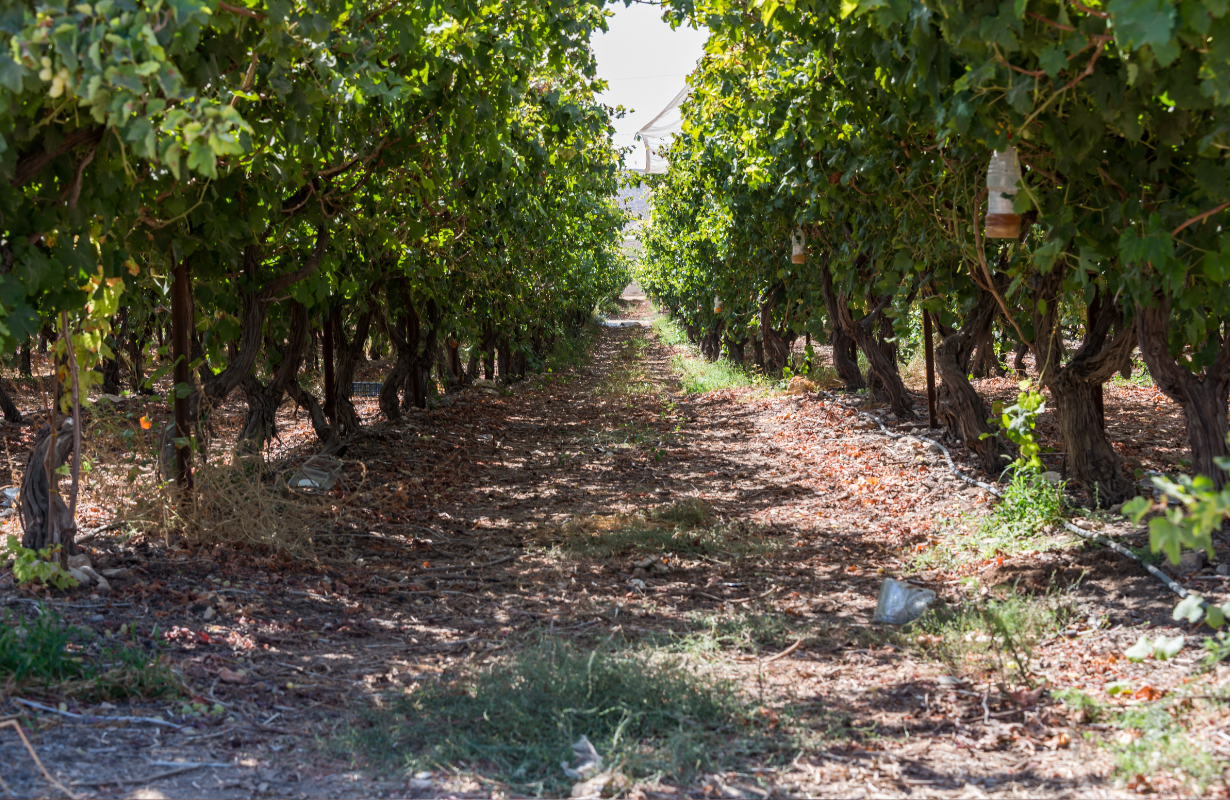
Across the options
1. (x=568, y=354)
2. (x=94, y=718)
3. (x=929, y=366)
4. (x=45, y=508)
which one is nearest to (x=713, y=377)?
(x=568, y=354)

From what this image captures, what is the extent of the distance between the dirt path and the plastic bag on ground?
112 mm

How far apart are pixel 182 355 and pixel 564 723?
3802 millimetres

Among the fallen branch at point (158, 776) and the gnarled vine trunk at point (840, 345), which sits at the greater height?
the gnarled vine trunk at point (840, 345)

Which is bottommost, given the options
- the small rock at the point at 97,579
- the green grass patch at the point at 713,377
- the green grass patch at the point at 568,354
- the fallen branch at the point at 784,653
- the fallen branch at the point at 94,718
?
the fallen branch at the point at 784,653

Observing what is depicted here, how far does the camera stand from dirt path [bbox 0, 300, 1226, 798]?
2900 mm

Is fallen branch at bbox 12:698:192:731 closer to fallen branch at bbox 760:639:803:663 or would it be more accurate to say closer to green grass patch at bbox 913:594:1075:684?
fallen branch at bbox 760:639:803:663

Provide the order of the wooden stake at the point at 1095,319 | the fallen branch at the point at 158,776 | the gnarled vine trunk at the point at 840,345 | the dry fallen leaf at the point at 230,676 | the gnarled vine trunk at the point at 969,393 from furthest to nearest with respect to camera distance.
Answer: the gnarled vine trunk at the point at 840,345
the gnarled vine trunk at the point at 969,393
the wooden stake at the point at 1095,319
the dry fallen leaf at the point at 230,676
the fallen branch at the point at 158,776

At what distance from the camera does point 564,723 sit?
10.3 feet

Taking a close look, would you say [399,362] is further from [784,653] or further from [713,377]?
[784,653]

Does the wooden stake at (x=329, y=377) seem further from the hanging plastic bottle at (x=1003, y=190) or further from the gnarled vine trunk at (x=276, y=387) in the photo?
the hanging plastic bottle at (x=1003, y=190)

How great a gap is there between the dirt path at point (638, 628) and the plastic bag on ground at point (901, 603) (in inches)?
4.4

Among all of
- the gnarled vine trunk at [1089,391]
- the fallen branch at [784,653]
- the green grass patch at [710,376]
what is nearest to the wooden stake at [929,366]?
the gnarled vine trunk at [1089,391]

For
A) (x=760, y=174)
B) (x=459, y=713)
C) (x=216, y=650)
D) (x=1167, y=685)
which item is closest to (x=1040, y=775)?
(x=1167, y=685)

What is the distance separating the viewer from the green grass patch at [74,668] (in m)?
3.26
